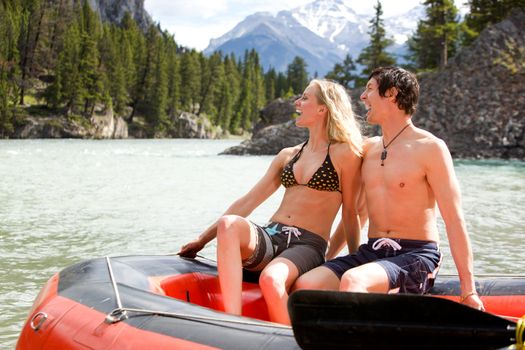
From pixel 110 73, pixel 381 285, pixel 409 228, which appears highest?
pixel 110 73

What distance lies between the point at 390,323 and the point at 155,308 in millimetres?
1090

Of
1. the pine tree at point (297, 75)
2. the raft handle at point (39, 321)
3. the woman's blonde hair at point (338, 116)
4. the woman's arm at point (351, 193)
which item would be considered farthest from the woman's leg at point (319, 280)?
the pine tree at point (297, 75)

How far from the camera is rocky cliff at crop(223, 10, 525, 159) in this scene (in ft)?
86.1

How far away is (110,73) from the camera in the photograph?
6438 centimetres

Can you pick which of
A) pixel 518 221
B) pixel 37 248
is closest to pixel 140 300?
pixel 37 248

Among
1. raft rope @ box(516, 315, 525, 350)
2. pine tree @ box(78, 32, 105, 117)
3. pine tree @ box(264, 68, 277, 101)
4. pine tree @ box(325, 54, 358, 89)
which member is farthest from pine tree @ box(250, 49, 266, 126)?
raft rope @ box(516, 315, 525, 350)

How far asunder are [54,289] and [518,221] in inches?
350

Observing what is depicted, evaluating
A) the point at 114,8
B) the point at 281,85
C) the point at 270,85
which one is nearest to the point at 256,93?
the point at 270,85

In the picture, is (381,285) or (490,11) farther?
(490,11)

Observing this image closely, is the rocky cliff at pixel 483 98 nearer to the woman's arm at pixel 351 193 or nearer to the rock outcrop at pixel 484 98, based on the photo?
the rock outcrop at pixel 484 98

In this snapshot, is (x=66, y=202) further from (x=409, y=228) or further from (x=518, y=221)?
(x=409, y=228)

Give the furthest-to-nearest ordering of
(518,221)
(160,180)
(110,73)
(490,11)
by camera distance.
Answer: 1. (110,73)
2. (490,11)
3. (160,180)
4. (518,221)

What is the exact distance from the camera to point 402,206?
10.3ft

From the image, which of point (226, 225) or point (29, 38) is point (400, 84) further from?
point (29, 38)
